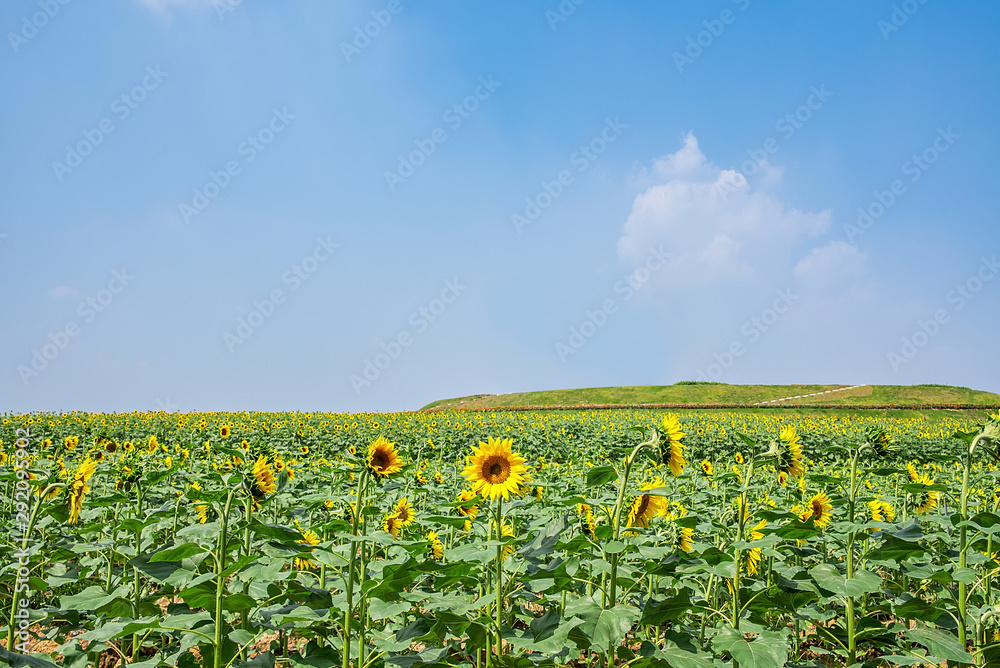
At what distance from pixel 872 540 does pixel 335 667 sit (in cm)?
316

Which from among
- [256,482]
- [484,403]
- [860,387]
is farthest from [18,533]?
[860,387]

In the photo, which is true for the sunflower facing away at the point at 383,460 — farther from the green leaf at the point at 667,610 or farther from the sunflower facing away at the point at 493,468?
the green leaf at the point at 667,610

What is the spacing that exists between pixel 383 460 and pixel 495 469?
64cm

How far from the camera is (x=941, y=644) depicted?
2.77 metres

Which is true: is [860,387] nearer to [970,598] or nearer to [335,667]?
[970,598]

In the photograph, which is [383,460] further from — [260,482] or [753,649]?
[753,649]

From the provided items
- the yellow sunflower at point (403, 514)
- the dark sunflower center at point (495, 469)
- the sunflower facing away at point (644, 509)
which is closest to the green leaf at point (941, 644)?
the sunflower facing away at point (644, 509)

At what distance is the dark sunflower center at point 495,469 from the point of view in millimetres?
3297

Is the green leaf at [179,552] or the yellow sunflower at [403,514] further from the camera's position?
the yellow sunflower at [403,514]

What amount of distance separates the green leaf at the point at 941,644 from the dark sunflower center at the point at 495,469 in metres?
2.07

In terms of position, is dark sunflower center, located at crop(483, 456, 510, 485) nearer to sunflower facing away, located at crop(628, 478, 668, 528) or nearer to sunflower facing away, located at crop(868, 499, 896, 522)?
sunflower facing away, located at crop(628, 478, 668, 528)

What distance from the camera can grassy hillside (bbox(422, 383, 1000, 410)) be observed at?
44406 millimetres

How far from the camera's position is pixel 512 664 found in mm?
2801

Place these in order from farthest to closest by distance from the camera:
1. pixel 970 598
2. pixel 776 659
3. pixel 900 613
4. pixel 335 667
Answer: pixel 970 598, pixel 900 613, pixel 335 667, pixel 776 659
